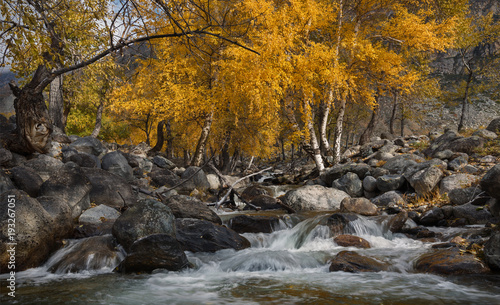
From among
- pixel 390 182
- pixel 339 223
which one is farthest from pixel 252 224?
pixel 390 182

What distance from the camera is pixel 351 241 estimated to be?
7.16m

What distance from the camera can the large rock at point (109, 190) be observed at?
364 inches

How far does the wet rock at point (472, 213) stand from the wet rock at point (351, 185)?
421 centimetres

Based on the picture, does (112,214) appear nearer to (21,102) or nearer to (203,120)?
(21,102)

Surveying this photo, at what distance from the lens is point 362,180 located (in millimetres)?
12680

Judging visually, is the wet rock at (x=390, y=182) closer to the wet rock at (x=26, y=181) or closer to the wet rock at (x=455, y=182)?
the wet rock at (x=455, y=182)

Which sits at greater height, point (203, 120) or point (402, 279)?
point (203, 120)

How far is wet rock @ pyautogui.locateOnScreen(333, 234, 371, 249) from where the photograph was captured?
7.05m

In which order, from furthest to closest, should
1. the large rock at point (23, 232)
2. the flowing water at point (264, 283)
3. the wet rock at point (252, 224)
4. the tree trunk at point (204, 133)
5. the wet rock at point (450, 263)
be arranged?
the tree trunk at point (204, 133)
the wet rock at point (252, 224)
the large rock at point (23, 232)
the wet rock at point (450, 263)
the flowing water at point (264, 283)

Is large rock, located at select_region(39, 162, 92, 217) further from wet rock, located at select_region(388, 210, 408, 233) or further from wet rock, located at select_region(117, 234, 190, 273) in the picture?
A: wet rock, located at select_region(388, 210, 408, 233)

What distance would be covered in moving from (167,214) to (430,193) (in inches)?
312

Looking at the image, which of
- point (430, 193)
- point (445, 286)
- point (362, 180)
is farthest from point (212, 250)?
point (362, 180)

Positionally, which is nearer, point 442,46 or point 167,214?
point 167,214

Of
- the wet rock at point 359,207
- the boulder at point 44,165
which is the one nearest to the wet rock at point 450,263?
the wet rock at point 359,207
